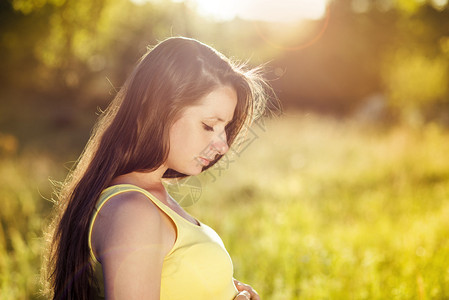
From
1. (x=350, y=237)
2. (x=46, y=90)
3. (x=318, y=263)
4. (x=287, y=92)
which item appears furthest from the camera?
(x=287, y=92)

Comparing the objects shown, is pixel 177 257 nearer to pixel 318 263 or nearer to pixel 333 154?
pixel 318 263

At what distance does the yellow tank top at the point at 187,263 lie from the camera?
125 cm

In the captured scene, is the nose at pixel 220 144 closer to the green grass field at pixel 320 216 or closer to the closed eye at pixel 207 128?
the closed eye at pixel 207 128

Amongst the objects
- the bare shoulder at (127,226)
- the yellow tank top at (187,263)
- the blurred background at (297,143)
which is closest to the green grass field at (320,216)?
the blurred background at (297,143)

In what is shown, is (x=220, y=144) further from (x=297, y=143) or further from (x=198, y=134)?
(x=297, y=143)

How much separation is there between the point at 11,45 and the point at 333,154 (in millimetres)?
9569

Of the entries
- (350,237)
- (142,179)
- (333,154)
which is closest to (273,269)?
(350,237)

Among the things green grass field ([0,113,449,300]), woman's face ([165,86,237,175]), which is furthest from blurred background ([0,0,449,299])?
woman's face ([165,86,237,175])

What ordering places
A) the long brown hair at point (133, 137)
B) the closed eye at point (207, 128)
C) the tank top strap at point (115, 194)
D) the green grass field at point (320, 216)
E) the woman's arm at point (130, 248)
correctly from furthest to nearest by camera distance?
the green grass field at point (320, 216) < the closed eye at point (207, 128) < the long brown hair at point (133, 137) < the tank top strap at point (115, 194) < the woman's arm at point (130, 248)

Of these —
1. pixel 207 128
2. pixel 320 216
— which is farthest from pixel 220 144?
pixel 320 216

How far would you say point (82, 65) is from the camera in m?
12.8

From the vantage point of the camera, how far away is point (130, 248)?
109 cm

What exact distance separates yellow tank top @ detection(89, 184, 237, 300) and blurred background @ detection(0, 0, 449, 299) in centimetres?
75

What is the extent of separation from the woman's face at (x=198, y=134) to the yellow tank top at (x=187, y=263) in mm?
221
